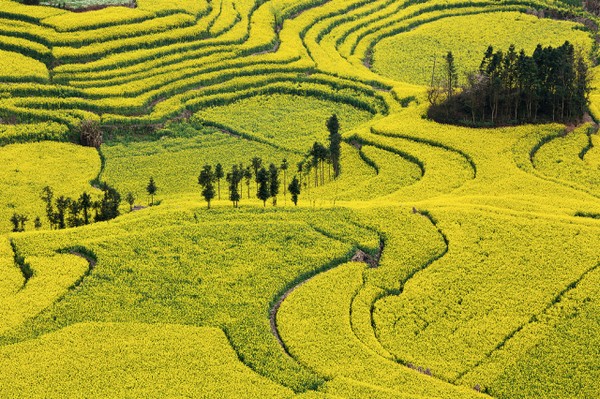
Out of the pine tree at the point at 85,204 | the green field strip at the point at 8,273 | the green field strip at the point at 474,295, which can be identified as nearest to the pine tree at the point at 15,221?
the pine tree at the point at 85,204

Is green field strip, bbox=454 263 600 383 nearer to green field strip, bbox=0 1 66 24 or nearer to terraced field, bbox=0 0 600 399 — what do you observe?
terraced field, bbox=0 0 600 399

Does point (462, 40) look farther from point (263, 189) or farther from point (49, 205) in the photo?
point (49, 205)

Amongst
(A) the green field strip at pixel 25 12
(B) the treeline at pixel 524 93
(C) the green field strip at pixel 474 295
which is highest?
(A) the green field strip at pixel 25 12

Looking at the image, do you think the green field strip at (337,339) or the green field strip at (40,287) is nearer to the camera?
the green field strip at (337,339)

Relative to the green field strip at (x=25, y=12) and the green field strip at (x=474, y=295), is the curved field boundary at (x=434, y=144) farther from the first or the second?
the green field strip at (x=25, y=12)

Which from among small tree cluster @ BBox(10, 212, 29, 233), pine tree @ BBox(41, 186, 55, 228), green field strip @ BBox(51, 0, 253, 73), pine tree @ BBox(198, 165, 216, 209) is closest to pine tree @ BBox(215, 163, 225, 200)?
pine tree @ BBox(198, 165, 216, 209)

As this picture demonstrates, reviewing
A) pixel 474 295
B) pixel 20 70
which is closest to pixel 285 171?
pixel 474 295

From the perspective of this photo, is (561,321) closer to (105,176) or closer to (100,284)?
(100,284)
